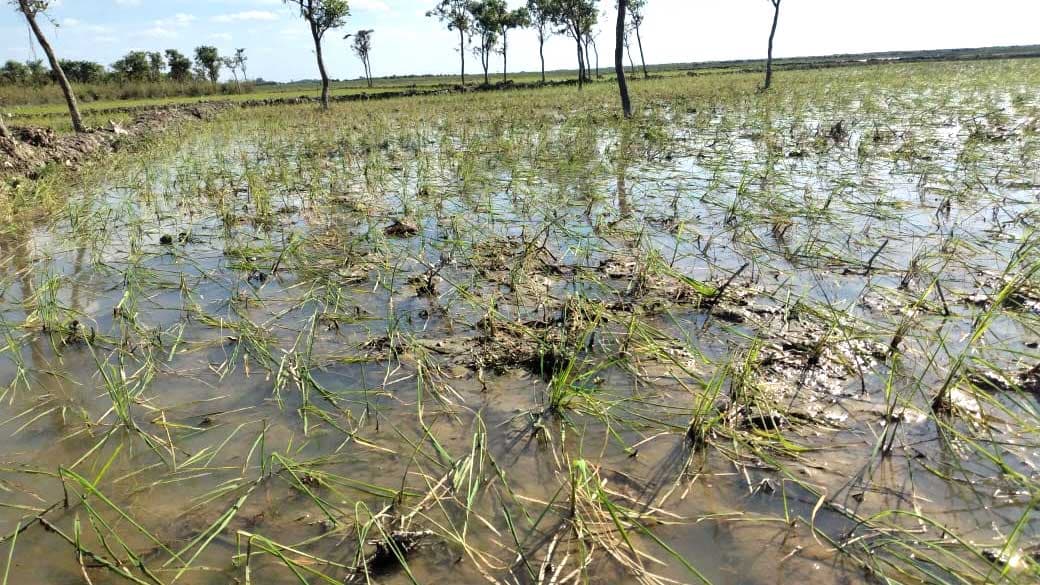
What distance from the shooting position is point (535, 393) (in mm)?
2416

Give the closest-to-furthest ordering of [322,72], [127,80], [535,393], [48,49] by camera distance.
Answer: [535,393] < [48,49] < [322,72] < [127,80]

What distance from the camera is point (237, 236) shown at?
4.99 metres

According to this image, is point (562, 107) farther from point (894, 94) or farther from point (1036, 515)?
point (1036, 515)

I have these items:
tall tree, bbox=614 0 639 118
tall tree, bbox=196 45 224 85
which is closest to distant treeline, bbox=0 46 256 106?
tall tree, bbox=196 45 224 85

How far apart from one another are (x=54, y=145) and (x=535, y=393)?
12.4 meters

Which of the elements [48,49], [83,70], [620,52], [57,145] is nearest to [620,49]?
[620,52]

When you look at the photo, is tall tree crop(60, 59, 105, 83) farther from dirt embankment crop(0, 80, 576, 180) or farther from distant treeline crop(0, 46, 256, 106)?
dirt embankment crop(0, 80, 576, 180)

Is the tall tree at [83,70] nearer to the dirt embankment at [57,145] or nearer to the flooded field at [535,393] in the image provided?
the dirt embankment at [57,145]

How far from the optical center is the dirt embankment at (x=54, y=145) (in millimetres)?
8382

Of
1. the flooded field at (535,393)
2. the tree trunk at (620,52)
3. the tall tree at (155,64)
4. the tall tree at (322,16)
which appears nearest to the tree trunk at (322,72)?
the tall tree at (322,16)

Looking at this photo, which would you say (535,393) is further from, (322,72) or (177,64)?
(177,64)

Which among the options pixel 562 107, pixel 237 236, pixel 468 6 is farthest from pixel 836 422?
pixel 468 6

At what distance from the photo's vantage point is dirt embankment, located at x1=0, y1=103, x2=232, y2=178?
838 centimetres

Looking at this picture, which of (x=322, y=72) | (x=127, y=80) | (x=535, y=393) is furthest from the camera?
(x=127, y=80)
